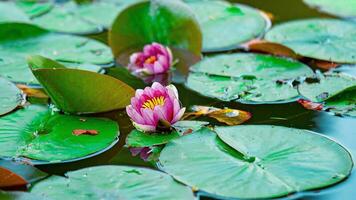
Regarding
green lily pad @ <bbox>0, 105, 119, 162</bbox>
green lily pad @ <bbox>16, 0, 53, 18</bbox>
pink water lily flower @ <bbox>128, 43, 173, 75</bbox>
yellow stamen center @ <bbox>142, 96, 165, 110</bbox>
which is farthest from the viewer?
green lily pad @ <bbox>16, 0, 53, 18</bbox>

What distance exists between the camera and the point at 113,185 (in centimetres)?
204

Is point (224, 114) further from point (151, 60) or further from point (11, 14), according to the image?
point (11, 14)

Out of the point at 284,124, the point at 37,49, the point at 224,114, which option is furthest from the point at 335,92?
the point at 37,49

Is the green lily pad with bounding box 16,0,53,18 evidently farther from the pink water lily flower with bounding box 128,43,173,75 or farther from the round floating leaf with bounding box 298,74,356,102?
the round floating leaf with bounding box 298,74,356,102

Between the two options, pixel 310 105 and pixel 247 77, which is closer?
pixel 310 105

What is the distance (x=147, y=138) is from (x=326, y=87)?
2.80 feet

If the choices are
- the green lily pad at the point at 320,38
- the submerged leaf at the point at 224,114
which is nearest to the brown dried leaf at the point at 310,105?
the submerged leaf at the point at 224,114

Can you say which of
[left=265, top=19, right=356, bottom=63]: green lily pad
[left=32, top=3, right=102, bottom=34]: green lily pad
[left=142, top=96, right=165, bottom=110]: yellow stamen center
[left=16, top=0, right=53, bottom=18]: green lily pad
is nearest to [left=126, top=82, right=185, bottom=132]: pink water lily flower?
[left=142, top=96, right=165, bottom=110]: yellow stamen center

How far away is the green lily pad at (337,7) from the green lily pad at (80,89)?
5.27 feet

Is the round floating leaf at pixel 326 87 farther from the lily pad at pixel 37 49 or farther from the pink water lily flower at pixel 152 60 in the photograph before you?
the lily pad at pixel 37 49

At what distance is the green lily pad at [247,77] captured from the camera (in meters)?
2.71

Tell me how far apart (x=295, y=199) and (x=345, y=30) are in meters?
1.60

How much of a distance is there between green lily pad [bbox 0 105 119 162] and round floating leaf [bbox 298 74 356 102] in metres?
0.82

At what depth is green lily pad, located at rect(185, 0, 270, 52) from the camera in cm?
336
